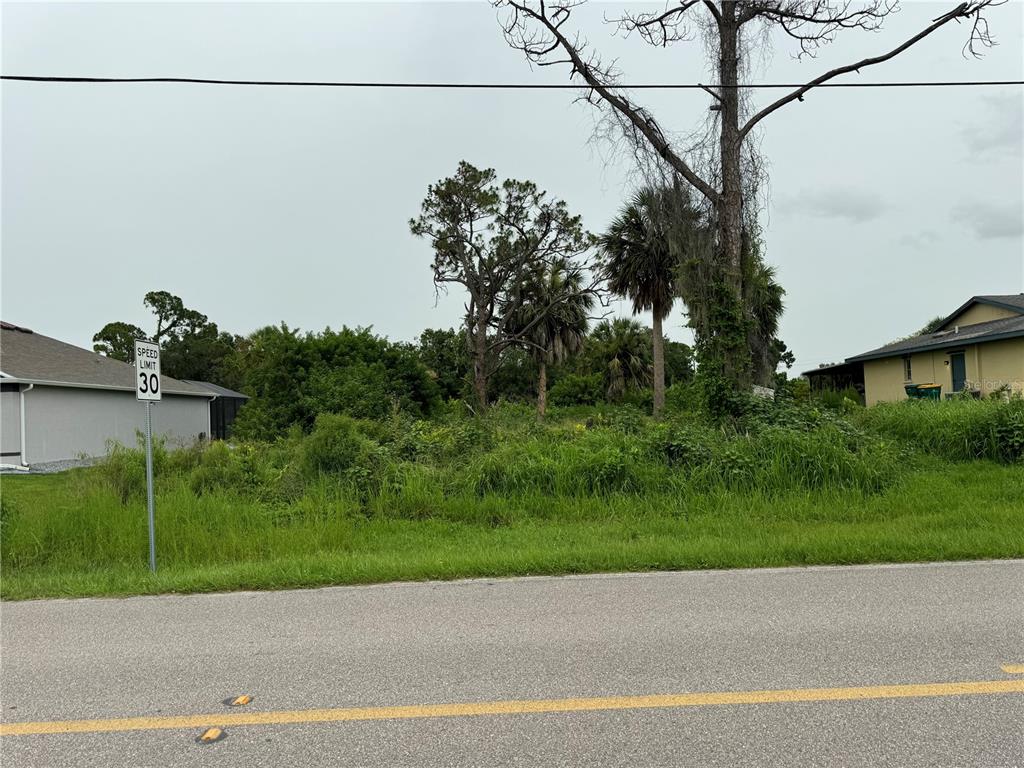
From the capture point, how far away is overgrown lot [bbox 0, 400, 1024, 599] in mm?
6676

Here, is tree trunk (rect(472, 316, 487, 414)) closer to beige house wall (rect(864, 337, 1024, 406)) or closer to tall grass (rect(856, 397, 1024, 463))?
beige house wall (rect(864, 337, 1024, 406))

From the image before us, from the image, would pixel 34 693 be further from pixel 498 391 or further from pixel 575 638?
pixel 498 391

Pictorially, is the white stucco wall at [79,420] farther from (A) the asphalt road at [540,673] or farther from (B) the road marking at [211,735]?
(B) the road marking at [211,735]

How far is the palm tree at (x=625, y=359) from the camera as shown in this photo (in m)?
42.8

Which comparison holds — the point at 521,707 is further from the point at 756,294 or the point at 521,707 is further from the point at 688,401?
the point at 756,294

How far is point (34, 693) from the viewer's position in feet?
12.9

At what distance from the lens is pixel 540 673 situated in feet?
13.1

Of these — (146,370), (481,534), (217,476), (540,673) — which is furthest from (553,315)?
(540,673)

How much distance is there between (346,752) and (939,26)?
49.9ft

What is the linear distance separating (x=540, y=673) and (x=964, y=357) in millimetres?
26640

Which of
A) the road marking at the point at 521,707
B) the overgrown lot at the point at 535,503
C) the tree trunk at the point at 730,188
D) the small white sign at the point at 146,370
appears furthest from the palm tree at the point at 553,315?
the road marking at the point at 521,707

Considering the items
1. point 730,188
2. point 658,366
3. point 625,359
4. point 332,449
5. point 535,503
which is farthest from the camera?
point 625,359

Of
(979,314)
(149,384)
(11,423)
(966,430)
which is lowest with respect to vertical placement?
(966,430)

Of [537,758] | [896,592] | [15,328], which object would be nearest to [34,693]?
[537,758]
